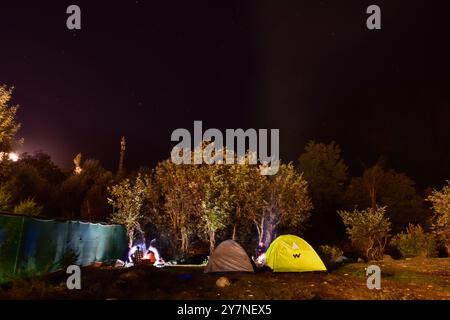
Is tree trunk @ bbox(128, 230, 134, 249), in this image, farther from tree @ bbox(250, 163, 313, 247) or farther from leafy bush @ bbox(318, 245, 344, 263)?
leafy bush @ bbox(318, 245, 344, 263)

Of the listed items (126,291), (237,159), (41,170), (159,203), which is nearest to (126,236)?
(159,203)

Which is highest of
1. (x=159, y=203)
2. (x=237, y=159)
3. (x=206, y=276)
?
(x=237, y=159)

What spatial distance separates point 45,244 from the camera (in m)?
13.6

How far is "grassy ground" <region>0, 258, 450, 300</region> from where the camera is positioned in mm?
10609

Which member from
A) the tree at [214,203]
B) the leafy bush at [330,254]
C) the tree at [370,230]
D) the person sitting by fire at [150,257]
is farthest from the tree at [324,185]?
the person sitting by fire at [150,257]

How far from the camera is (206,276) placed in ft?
50.1

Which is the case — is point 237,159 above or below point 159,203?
above

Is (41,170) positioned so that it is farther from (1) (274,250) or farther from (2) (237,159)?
(1) (274,250)

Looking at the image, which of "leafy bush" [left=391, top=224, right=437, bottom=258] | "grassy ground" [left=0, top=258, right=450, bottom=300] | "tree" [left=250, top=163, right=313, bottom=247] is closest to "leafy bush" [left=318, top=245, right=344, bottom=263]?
"tree" [left=250, top=163, right=313, bottom=247]

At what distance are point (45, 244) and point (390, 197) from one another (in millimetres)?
32980

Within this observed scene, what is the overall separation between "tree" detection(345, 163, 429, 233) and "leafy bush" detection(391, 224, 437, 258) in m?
11.6

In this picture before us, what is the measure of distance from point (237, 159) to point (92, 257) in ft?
38.8

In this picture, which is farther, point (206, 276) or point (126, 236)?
point (126, 236)

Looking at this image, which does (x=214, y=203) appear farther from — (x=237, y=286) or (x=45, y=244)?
(x=45, y=244)
